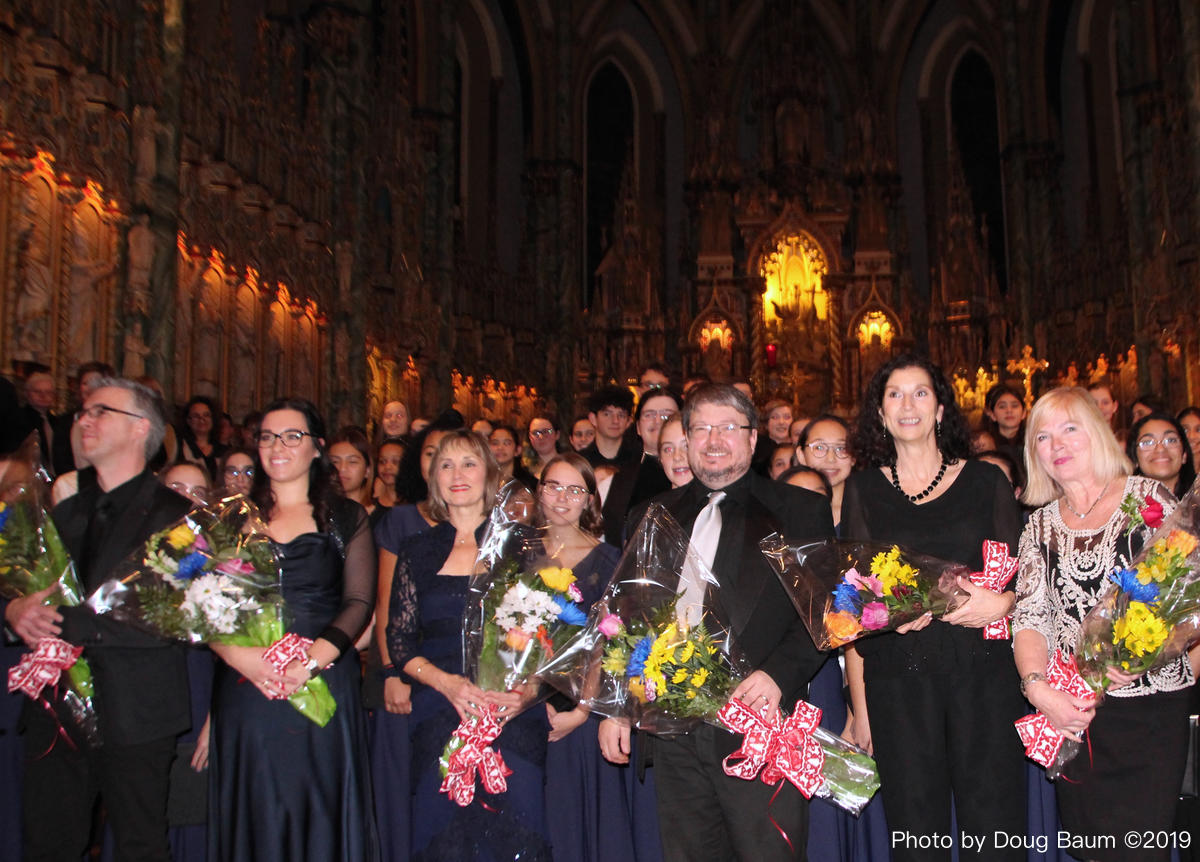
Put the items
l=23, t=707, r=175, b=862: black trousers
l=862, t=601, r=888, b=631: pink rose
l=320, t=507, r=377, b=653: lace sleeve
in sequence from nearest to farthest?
l=862, t=601, r=888, b=631: pink rose → l=23, t=707, r=175, b=862: black trousers → l=320, t=507, r=377, b=653: lace sleeve

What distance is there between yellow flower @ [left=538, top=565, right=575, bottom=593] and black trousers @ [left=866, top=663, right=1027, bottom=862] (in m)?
1.08

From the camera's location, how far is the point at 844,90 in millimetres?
24156

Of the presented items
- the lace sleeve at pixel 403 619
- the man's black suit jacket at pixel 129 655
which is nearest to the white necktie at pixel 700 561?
the lace sleeve at pixel 403 619

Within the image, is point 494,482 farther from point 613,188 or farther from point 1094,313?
point 613,188

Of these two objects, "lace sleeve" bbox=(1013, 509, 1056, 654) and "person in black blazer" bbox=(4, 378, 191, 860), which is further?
"person in black blazer" bbox=(4, 378, 191, 860)

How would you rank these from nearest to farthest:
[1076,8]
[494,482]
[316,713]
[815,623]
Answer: [815,623]
[316,713]
[494,482]
[1076,8]

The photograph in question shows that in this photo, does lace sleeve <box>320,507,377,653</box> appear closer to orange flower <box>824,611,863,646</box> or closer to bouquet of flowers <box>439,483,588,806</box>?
bouquet of flowers <box>439,483,588,806</box>

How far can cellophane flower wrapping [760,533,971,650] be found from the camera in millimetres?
3041

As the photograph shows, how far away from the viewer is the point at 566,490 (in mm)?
4199

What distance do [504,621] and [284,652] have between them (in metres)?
0.78

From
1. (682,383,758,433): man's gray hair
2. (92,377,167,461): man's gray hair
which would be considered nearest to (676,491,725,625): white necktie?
(682,383,758,433): man's gray hair

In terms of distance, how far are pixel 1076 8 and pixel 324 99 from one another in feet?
50.6

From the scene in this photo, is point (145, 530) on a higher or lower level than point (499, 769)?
higher

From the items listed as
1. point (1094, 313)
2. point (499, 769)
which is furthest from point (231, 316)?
point (1094, 313)
